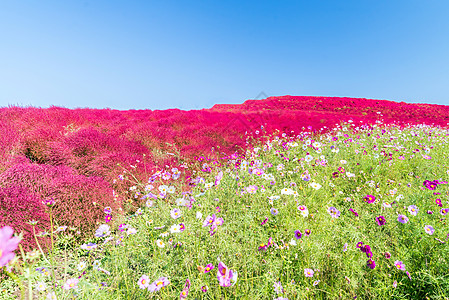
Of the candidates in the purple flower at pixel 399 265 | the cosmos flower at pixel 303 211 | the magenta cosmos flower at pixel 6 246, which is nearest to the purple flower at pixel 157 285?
the magenta cosmos flower at pixel 6 246

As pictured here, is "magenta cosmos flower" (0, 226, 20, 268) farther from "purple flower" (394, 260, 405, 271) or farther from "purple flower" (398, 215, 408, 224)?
"purple flower" (398, 215, 408, 224)

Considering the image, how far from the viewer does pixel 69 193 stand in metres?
2.40

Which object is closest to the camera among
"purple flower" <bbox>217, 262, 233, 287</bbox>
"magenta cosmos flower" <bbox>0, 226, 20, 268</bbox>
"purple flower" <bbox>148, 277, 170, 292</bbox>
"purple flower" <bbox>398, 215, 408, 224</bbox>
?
"magenta cosmos flower" <bbox>0, 226, 20, 268</bbox>

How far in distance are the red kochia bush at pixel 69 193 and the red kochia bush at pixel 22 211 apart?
0.06 m

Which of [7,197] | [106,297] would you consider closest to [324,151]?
[106,297]

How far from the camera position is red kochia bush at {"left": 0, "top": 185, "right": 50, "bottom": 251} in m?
2.06

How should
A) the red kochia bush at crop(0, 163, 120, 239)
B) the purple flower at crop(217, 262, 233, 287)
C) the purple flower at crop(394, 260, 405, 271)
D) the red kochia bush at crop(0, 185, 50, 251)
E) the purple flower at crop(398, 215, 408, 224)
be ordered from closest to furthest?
the purple flower at crop(217, 262, 233, 287) → the purple flower at crop(394, 260, 405, 271) → the purple flower at crop(398, 215, 408, 224) → the red kochia bush at crop(0, 185, 50, 251) → the red kochia bush at crop(0, 163, 120, 239)

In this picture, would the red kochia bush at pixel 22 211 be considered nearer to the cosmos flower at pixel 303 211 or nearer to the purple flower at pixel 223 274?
the purple flower at pixel 223 274

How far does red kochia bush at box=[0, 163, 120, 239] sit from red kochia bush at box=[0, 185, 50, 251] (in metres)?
0.06

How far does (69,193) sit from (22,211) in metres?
0.40

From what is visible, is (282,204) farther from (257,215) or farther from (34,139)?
(34,139)

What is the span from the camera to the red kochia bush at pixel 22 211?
2059mm

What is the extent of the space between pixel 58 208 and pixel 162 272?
5.03 feet

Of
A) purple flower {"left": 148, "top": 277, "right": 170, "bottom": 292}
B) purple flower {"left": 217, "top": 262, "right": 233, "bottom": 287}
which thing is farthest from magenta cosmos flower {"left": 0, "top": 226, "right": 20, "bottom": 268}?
purple flower {"left": 148, "top": 277, "right": 170, "bottom": 292}
